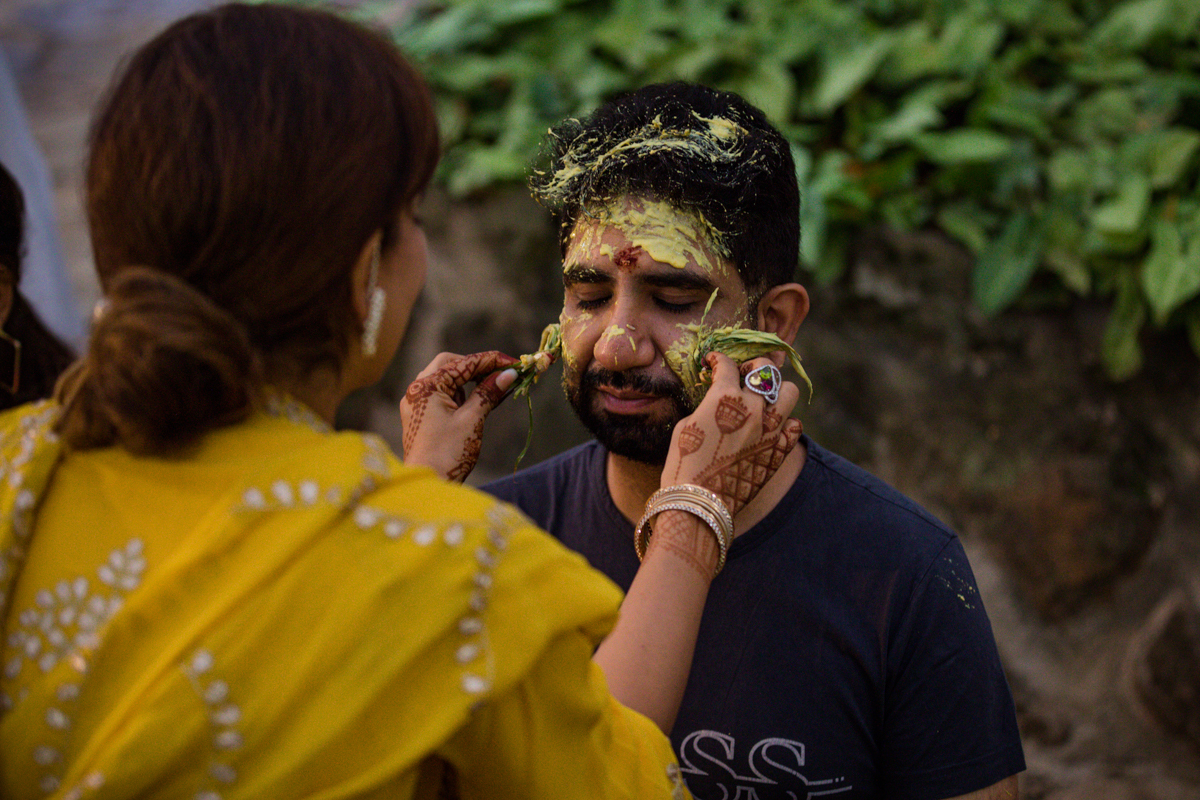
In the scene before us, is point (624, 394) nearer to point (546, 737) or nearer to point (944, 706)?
point (944, 706)

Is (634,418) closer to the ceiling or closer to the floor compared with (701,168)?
closer to the floor

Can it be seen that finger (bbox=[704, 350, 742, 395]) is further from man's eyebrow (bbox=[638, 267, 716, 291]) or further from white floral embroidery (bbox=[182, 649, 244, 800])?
white floral embroidery (bbox=[182, 649, 244, 800])

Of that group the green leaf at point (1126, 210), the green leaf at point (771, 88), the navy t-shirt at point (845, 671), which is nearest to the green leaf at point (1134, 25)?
the green leaf at point (1126, 210)

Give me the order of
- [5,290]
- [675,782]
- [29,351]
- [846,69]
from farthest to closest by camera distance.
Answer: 1. [846,69]
2. [29,351]
3. [5,290]
4. [675,782]

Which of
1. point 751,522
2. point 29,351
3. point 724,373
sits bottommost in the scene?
point 29,351

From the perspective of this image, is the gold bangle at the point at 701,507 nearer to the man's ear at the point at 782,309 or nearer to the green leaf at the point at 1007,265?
the man's ear at the point at 782,309

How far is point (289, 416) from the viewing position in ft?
4.71

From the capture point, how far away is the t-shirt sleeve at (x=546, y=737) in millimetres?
1402

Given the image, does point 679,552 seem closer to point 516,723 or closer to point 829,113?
point 516,723

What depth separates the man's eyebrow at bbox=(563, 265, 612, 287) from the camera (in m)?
2.48

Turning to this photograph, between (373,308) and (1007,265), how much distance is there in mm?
3629

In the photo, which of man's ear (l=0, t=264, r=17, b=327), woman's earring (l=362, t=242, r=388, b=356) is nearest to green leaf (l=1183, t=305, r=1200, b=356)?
woman's earring (l=362, t=242, r=388, b=356)

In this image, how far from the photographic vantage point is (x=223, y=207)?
129cm

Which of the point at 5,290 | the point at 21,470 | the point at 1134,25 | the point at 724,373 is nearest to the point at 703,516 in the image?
the point at 724,373
